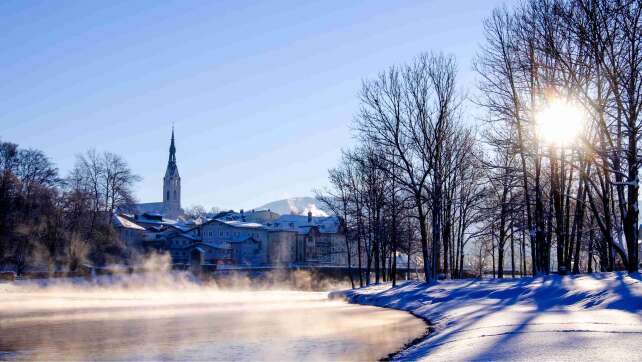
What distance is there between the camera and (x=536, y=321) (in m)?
13.9

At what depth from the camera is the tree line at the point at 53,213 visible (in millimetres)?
57281

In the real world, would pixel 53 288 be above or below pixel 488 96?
below

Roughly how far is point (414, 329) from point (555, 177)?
15453 mm

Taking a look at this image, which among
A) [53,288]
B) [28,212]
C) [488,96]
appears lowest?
[53,288]

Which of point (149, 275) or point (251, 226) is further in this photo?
point (251, 226)

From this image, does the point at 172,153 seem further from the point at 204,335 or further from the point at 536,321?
the point at 536,321

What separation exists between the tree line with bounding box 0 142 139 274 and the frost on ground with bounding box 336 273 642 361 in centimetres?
4290

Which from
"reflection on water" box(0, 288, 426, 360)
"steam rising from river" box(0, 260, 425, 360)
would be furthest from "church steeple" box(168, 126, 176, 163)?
"reflection on water" box(0, 288, 426, 360)

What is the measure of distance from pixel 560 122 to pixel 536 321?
14.2 metres

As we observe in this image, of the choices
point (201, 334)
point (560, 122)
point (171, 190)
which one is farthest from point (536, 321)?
point (171, 190)

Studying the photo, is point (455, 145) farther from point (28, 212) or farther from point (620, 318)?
point (28, 212)

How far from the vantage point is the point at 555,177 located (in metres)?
30.5

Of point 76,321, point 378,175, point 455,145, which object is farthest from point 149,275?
point 76,321

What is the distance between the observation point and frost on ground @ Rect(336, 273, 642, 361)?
9.63 meters
